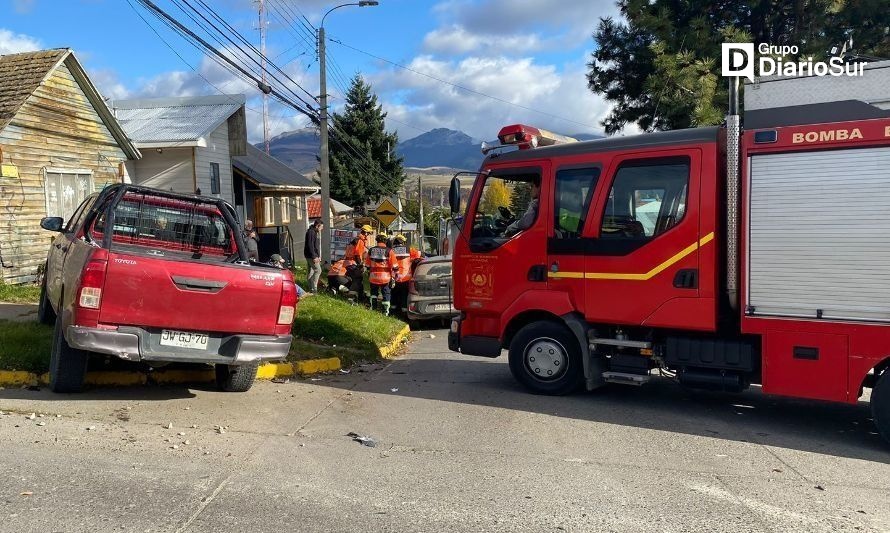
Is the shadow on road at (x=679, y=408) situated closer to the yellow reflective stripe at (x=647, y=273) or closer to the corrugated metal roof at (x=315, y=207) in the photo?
the yellow reflective stripe at (x=647, y=273)

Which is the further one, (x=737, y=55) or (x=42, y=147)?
(x=42, y=147)

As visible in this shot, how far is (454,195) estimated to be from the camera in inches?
311

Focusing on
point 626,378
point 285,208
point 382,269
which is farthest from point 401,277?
point 285,208

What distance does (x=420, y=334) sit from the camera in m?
14.2

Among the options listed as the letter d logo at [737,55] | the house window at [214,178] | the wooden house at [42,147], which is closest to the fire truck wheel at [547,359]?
the letter d logo at [737,55]

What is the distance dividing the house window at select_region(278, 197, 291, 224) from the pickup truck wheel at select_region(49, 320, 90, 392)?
2373 centimetres

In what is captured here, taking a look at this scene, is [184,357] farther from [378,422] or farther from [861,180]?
[861,180]

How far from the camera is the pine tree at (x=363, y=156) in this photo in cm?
4422

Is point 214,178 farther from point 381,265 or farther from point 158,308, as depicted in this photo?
point 158,308

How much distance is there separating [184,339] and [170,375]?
5.72 ft

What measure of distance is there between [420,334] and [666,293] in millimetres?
7743

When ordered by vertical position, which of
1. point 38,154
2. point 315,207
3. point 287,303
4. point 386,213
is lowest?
point 287,303

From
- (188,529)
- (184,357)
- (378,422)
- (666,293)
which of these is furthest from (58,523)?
(666,293)

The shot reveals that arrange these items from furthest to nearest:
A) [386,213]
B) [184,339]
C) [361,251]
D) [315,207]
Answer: [315,207] < [386,213] < [361,251] < [184,339]
